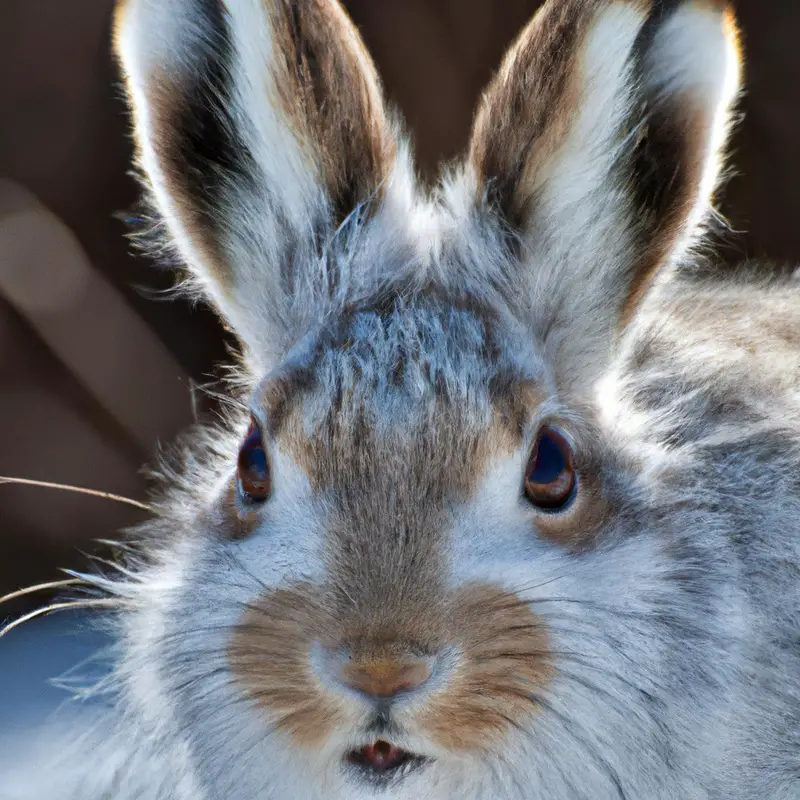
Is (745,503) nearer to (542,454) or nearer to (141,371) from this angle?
(542,454)

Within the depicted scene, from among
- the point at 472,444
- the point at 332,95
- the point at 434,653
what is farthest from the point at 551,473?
the point at 332,95

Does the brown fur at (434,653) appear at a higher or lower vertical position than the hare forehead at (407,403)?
lower

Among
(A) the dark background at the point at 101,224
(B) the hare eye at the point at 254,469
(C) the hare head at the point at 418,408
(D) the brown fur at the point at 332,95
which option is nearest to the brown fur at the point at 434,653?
(C) the hare head at the point at 418,408

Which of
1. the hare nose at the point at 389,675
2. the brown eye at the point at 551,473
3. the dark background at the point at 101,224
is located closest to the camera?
the hare nose at the point at 389,675

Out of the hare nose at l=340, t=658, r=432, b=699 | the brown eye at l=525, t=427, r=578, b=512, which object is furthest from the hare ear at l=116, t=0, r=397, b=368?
the hare nose at l=340, t=658, r=432, b=699

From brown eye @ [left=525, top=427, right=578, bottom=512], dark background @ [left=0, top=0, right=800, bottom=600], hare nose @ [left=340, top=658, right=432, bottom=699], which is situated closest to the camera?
hare nose @ [left=340, top=658, right=432, bottom=699]

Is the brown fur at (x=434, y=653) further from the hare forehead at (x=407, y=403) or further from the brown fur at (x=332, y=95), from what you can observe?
the brown fur at (x=332, y=95)

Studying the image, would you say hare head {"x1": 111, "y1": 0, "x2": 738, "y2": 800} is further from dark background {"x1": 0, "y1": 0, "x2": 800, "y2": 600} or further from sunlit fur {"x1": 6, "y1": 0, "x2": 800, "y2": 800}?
dark background {"x1": 0, "y1": 0, "x2": 800, "y2": 600}

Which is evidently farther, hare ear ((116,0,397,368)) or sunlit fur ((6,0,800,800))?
hare ear ((116,0,397,368))
